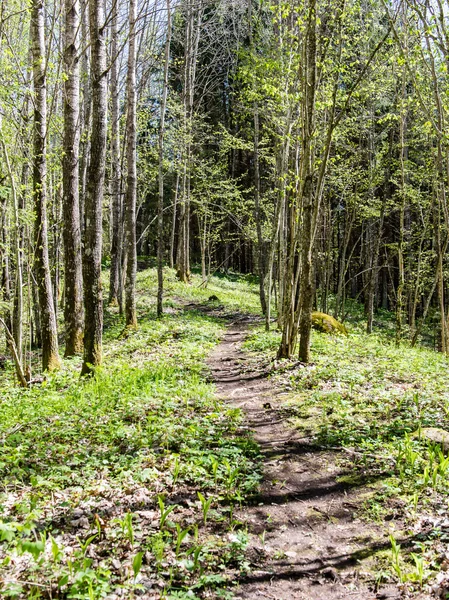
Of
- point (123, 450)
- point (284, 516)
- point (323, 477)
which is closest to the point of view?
point (284, 516)

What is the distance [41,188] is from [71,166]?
1.11 meters

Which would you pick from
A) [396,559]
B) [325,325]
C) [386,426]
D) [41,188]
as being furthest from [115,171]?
[396,559]

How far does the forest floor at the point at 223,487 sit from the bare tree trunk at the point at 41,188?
2.94 feet

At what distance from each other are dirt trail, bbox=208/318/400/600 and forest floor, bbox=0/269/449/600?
0.05 feet

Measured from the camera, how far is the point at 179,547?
11.0 feet

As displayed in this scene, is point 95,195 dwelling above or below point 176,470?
above

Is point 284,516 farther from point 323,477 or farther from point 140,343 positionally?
point 140,343

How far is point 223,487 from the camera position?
4344 mm

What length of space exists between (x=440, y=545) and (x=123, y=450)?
10.6 ft

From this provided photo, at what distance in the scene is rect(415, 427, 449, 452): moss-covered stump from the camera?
5.00 metres

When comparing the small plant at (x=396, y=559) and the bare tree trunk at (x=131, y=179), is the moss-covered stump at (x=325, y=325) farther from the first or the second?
the small plant at (x=396, y=559)

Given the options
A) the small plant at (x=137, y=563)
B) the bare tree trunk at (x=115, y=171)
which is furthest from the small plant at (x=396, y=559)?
the bare tree trunk at (x=115, y=171)

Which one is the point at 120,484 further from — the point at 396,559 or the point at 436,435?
the point at 436,435

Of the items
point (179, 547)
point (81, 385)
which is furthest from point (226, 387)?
point (179, 547)
